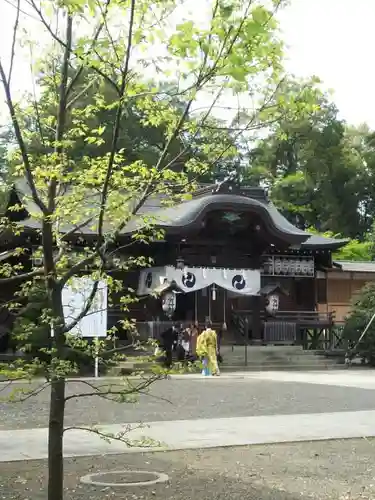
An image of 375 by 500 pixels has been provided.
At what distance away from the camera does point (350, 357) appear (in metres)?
27.5

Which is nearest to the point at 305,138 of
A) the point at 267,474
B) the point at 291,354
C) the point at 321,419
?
the point at 291,354

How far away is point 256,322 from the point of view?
2955 cm

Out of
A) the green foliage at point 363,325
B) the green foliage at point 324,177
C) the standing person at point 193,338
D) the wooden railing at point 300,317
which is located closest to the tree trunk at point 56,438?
the standing person at point 193,338

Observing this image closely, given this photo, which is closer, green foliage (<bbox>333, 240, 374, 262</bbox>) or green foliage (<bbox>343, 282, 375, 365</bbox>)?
green foliage (<bbox>343, 282, 375, 365</bbox>)

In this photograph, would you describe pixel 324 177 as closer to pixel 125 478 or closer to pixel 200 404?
pixel 200 404

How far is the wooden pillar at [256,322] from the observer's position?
29344 mm

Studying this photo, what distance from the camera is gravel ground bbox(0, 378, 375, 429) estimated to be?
37.6ft

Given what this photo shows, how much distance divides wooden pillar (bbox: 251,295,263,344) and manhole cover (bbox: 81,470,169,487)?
72.8ft

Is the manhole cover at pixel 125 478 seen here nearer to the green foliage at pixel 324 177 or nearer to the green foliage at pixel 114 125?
the green foliage at pixel 114 125

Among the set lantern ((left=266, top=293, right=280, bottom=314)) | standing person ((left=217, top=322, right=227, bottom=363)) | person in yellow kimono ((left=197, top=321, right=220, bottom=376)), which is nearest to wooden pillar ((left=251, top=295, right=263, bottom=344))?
lantern ((left=266, top=293, right=280, bottom=314))

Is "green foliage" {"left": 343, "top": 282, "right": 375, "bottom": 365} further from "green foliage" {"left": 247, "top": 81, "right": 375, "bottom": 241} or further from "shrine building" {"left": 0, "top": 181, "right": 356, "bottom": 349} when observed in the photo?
"green foliage" {"left": 247, "top": 81, "right": 375, "bottom": 241}

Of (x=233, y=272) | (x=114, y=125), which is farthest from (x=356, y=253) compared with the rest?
(x=114, y=125)

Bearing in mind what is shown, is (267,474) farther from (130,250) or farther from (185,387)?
(130,250)

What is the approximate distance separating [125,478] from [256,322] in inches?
906
